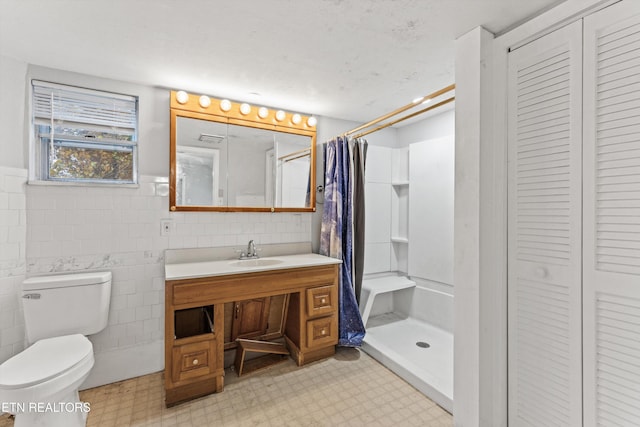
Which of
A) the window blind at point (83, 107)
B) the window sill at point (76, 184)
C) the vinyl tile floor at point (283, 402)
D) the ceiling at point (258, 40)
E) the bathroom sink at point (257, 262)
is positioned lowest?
the vinyl tile floor at point (283, 402)

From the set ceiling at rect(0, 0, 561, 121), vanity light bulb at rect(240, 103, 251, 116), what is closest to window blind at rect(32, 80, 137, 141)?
ceiling at rect(0, 0, 561, 121)

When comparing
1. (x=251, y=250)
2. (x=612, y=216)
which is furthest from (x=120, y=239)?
(x=612, y=216)

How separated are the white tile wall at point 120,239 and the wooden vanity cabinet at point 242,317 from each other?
0.37 m

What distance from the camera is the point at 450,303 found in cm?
280

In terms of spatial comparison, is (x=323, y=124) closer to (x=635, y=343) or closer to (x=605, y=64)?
(x=605, y=64)

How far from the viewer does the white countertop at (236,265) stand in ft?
6.32

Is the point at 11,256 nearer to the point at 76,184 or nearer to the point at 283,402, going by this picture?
the point at 76,184

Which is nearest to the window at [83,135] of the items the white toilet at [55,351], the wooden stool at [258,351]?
the white toilet at [55,351]

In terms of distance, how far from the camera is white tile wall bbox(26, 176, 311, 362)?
1933 mm

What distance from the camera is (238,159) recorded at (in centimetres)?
251

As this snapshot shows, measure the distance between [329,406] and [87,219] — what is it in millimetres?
2098

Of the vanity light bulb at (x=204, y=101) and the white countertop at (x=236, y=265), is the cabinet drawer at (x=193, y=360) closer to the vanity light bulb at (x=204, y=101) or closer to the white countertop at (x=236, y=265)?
the white countertop at (x=236, y=265)

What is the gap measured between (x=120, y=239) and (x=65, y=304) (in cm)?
51

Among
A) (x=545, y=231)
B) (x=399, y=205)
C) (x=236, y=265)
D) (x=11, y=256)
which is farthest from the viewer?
(x=399, y=205)
